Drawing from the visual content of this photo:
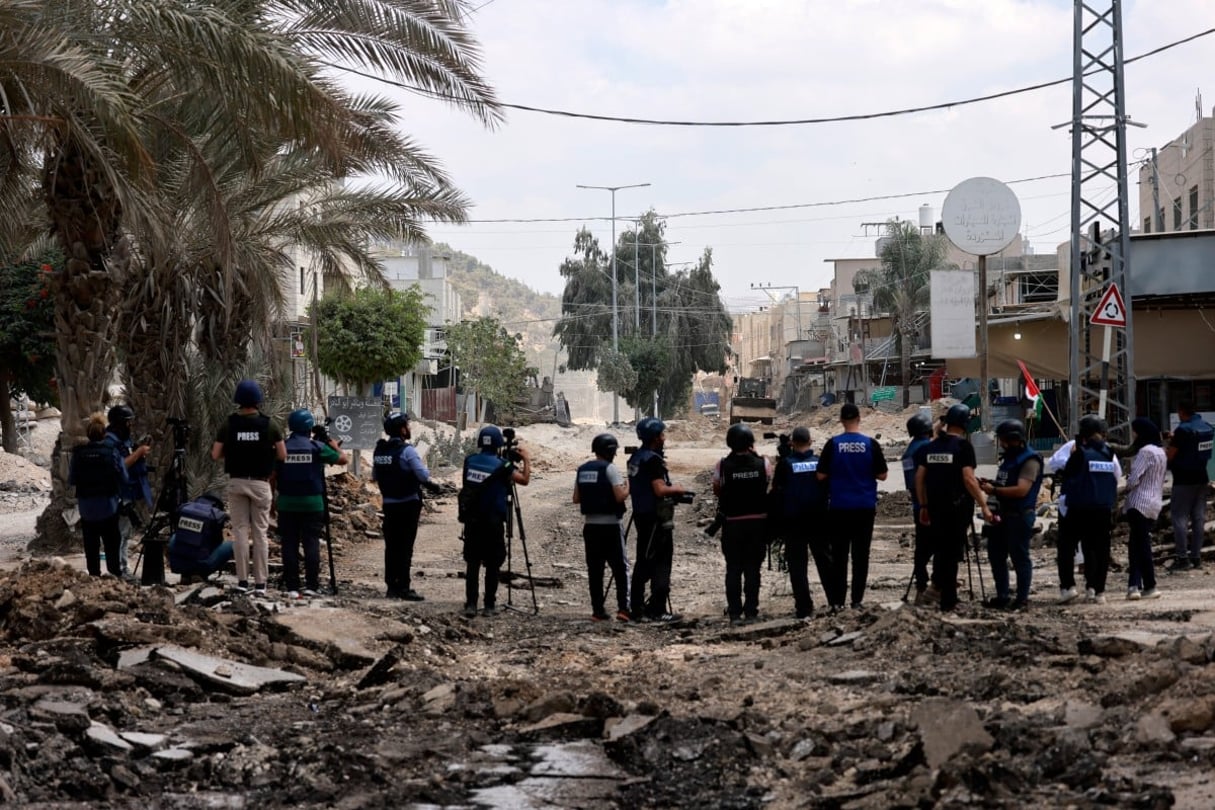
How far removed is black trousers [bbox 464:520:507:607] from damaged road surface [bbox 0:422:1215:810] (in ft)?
1.15

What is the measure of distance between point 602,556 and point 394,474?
2190 millimetres

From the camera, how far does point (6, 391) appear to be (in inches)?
1415

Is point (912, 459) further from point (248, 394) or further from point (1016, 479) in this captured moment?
point (248, 394)

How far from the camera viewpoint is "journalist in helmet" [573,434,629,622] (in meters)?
11.8

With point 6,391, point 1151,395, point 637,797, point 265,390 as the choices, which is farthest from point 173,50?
point 6,391

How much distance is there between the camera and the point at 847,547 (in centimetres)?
1181

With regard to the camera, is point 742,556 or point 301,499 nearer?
point 742,556

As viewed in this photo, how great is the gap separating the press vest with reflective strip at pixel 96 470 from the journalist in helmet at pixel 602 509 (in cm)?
402

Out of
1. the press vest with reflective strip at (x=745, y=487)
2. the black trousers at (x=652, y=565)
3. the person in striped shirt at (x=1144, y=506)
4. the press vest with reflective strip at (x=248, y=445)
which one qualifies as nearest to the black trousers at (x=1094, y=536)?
the person in striped shirt at (x=1144, y=506)

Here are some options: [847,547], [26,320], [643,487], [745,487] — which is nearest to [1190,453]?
[847,547]

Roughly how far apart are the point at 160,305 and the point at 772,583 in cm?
895

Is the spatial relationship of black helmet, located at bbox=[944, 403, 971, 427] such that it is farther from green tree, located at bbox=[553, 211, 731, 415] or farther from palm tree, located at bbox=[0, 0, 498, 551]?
green tree, located at bbox=[553, 211, 731, 415]

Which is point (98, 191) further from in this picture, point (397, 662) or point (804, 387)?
point (804, 387)

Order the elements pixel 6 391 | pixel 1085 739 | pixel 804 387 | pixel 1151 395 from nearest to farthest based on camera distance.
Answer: pixel 1085 739 → pixel 1151 395 → pixel 6 391 → pixel 804 387
